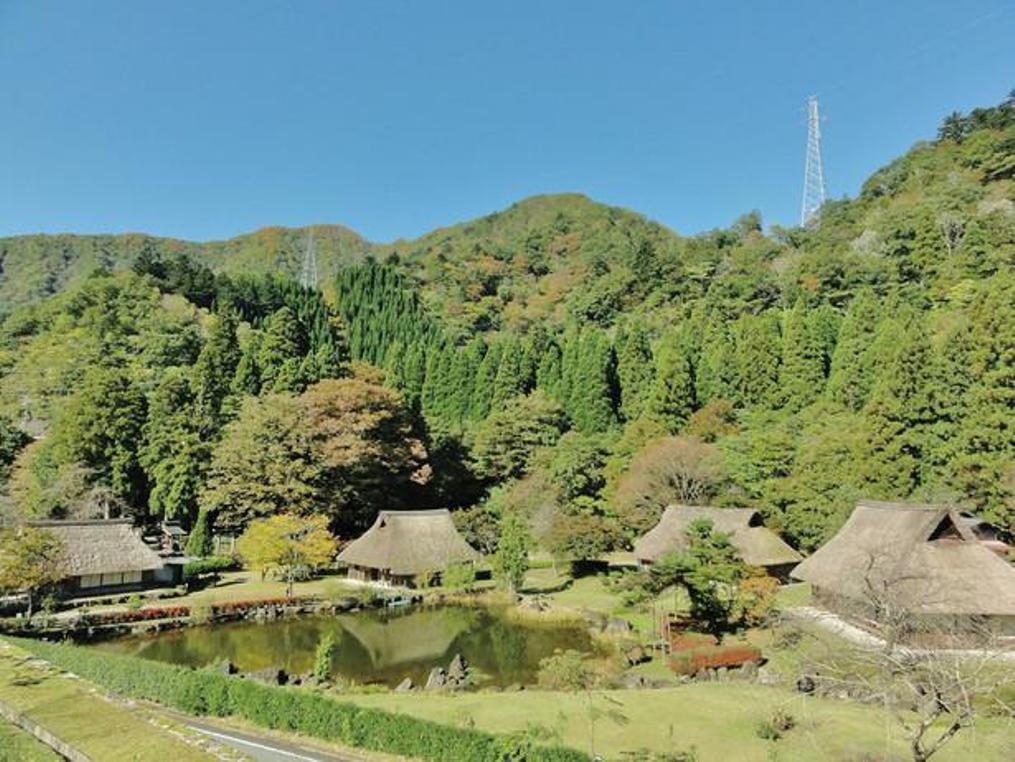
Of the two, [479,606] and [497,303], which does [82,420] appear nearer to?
[479,606]

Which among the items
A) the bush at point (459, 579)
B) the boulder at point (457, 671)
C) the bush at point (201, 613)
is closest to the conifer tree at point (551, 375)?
the bush at point (459, 579)

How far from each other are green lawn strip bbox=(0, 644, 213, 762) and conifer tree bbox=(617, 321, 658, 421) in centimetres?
3957

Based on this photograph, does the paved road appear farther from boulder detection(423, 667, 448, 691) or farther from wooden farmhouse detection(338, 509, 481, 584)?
wooden farmhouse detection(338, 509, 481, 584)

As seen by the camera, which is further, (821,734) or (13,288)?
(13,288)

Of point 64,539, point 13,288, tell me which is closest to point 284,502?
point 64,539

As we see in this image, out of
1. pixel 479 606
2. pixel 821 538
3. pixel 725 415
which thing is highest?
pixel 725 415

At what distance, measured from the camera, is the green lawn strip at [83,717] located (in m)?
11.8

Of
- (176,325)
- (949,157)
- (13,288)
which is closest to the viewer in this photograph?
(176,325)

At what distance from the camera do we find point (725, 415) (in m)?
41.6

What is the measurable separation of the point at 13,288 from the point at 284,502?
98976 mm

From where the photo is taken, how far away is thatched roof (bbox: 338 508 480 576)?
33.9 meters

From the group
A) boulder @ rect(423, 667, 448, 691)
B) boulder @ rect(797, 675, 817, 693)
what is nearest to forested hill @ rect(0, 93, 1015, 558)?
boulder @ rect(423, 667, 448, 691)

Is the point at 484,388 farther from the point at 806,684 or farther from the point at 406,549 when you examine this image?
the point at 806,684

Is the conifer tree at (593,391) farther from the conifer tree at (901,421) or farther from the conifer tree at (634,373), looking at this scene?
the conifer tree at (901,421)
